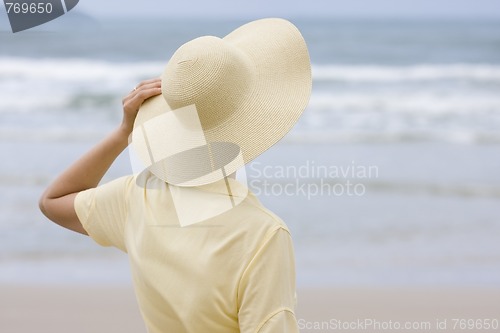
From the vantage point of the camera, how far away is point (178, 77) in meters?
1.39

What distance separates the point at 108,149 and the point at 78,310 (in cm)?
285

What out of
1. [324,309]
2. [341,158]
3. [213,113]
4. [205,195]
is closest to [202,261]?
[205,195]

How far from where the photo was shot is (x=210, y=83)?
1.37 meters

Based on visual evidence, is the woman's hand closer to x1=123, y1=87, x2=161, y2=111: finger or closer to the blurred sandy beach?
x1=123, y1=87, x2=161, y2=111: finger

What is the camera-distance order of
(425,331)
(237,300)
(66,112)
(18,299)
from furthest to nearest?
(66,112), (18,299), (425,331), (237,300)

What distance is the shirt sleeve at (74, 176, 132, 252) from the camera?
1476 mm

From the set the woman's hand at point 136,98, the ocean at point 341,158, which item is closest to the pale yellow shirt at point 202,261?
the woman's hand at point 136,98

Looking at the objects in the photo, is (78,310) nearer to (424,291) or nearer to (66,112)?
(424,291)

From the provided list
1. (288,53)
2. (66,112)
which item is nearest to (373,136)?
(66,112)

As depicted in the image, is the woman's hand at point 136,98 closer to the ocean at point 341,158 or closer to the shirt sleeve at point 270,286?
the shirt sleeve at point 270,286

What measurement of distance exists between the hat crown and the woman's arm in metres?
0.11

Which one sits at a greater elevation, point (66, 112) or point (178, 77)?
point (178, 77)

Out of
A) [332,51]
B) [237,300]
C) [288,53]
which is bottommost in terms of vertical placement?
[332,51]

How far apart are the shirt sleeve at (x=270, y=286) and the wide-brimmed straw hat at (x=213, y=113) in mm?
160
